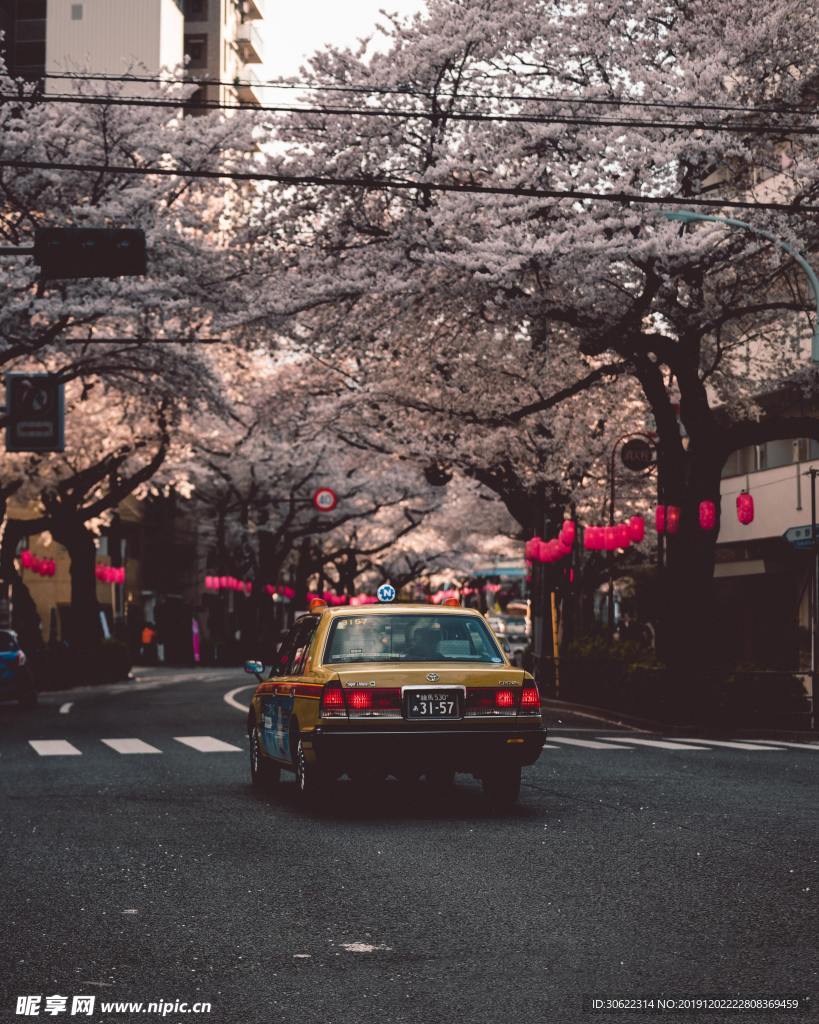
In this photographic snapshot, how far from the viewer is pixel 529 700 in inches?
521

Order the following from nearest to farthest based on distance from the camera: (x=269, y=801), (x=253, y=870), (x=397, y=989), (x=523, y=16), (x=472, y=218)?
(x=397, y=989) < (x=253, y=870) < (x=269, y=801) < (x=472, y=218) < (x=523, y=16)

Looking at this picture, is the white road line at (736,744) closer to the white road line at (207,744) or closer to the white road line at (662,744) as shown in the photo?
the white road line at (662,744)

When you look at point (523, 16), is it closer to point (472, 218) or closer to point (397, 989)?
point (472, 218)

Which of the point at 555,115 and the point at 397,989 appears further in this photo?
the point at 555,115

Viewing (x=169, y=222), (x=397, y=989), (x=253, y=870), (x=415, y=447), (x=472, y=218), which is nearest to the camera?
(x=397, y=989)

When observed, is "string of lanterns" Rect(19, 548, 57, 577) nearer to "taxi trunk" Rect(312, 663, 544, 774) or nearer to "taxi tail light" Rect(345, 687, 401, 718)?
"taxi trunk" Rect(312, 663, 544, 774)

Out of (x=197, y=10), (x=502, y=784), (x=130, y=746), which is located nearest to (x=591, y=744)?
(x=130, y=746)

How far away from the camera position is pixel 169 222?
32.3 m

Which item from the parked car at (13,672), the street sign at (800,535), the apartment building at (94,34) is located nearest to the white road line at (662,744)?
the street sign at (800,535)

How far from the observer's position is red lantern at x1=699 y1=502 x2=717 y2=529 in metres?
28.7

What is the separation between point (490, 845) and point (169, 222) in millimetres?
23212

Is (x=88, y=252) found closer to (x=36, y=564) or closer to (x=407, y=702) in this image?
(x=407, y=702)

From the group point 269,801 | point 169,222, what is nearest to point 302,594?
point 169,222

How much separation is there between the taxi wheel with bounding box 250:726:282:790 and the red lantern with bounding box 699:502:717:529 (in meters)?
14.8
